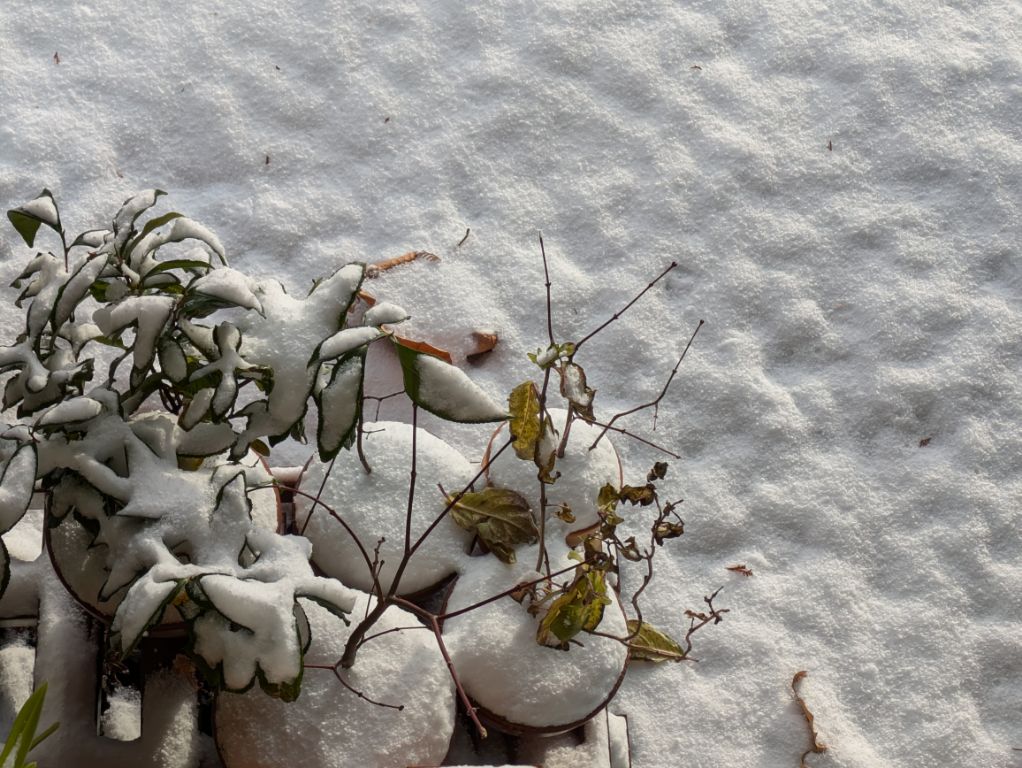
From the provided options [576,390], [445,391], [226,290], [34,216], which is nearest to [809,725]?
[576,390]

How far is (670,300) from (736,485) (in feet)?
1.09

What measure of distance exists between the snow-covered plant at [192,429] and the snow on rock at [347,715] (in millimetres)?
115

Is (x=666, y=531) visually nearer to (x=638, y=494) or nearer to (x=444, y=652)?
Answer: (x=638, y=494)

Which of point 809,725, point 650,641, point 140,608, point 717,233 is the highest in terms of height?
point 140,608

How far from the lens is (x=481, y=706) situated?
1064mm

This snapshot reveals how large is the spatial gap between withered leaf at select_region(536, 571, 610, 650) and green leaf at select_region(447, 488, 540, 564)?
10 cm

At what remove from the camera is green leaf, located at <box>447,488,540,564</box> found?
1120 millimetres

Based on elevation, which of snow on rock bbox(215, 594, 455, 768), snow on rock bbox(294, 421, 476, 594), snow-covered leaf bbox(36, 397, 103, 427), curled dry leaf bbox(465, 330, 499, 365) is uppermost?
snow-covered leaf bbox(36, 397, 103, 427)

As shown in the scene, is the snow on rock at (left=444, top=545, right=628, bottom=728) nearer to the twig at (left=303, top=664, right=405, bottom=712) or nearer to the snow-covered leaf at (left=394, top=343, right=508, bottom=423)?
the twig at (left=303, top=664, right=405, bottom=712)

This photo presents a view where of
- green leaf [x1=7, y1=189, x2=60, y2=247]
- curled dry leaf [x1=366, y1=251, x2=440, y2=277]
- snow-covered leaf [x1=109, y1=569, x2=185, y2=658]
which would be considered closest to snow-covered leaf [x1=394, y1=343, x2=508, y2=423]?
snow-covered leaf [x1=109, y1=569, x2=185, y2=658]

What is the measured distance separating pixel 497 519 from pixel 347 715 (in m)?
0.24

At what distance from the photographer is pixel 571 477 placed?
1147 mm

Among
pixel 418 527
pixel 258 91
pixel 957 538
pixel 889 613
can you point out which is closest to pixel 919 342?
pixel 957 538

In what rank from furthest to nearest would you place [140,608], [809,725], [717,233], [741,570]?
[717,233] < [741,570] < [809,725] < [140,608]
